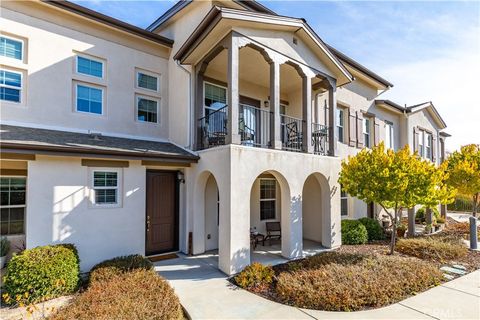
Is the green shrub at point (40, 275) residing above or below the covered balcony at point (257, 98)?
below

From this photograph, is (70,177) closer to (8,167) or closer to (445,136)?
(8,167)

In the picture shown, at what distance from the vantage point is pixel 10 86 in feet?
24.9

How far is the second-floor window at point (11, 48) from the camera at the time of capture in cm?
753

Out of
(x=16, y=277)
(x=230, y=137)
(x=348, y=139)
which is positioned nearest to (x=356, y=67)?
(x=348, y=139)

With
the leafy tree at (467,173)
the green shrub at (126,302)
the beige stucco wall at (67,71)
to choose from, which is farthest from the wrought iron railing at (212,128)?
the leafy tree at (467,173)

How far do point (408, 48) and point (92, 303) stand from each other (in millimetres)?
11815

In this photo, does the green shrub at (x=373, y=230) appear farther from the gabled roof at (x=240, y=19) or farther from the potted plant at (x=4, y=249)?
the potted plant at (x=4, y=249)

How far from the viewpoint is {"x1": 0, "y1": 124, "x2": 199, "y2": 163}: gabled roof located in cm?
621

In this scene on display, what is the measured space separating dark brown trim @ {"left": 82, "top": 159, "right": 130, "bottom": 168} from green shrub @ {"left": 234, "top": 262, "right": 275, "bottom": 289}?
15.4 ft

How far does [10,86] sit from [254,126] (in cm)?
823

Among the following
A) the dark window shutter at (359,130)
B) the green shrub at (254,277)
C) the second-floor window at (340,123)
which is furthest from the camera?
the dark window shutter at (359,130)

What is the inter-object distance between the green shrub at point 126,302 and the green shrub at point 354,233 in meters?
7.68

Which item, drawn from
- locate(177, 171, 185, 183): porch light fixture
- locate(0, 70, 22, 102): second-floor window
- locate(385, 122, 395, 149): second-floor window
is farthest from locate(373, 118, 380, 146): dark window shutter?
locate(0, 70, 22, 102): second-floor window

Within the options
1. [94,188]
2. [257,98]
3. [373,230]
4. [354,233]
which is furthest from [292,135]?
[94,188]
